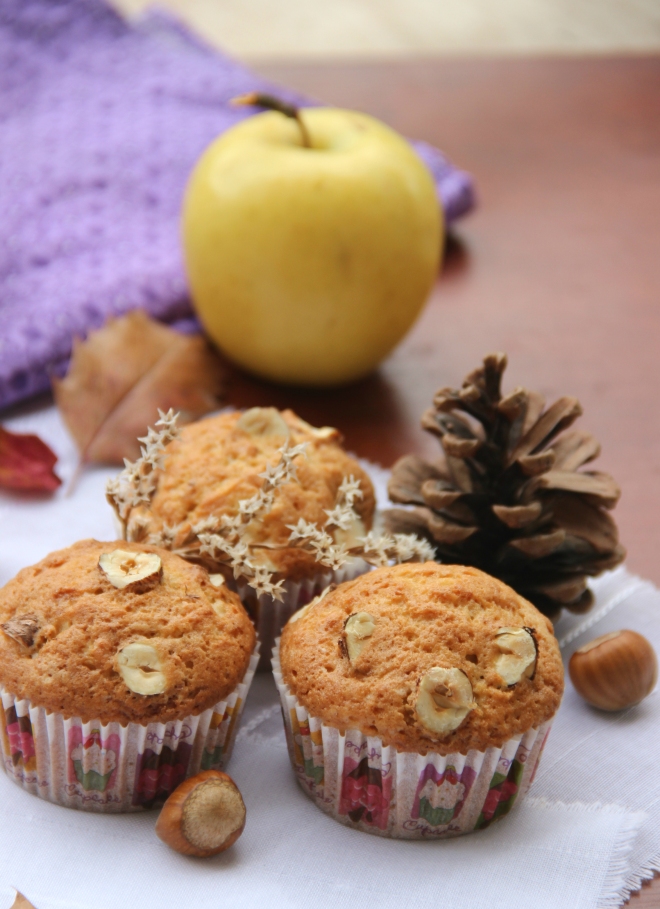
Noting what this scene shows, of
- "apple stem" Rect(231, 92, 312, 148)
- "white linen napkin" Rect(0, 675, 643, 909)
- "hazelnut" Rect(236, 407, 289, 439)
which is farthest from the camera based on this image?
"apple stem" Rect(231, 92, 312, 148)

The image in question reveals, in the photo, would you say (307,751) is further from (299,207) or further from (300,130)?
(300,130)

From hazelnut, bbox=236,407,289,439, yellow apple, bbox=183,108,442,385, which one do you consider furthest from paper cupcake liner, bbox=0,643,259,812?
yellow apple, bbox=183,108,442,385

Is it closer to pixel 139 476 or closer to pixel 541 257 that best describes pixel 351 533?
pixel 139 476

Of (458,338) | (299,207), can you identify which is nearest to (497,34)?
(458,338)

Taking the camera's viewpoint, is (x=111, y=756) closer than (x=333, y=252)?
Yes

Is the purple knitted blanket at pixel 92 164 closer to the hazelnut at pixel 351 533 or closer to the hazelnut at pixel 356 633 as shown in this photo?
the hazelnut at pixel 351 533

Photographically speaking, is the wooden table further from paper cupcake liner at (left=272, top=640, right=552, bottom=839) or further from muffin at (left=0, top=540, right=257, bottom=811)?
muffin at (left=0, top=540, right=257, bottom=811)
